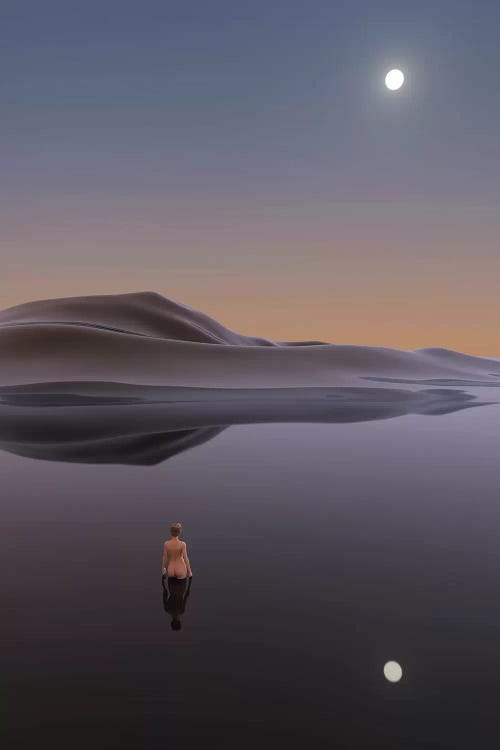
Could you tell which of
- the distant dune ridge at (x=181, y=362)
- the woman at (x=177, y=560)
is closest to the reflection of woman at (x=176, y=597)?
the woman at (x=177, y=560)

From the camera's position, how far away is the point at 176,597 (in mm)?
8719

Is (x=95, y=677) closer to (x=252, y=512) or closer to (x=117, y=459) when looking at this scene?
(x=252, y=512)

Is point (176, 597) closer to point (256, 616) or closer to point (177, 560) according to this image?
point (177, 560)

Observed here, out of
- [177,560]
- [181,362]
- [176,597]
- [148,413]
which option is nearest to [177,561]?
[177,560]

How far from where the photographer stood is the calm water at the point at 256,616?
5551 mm

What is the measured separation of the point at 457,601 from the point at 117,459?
17.4 meters

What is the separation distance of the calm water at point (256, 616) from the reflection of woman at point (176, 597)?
0.12 metres

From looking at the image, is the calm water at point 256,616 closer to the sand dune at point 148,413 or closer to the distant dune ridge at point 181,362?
the sand dune at point 148,413

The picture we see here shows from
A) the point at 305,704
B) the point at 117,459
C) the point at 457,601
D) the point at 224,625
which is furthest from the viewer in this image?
the point at 117,459

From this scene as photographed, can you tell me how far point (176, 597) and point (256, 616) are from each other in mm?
1483

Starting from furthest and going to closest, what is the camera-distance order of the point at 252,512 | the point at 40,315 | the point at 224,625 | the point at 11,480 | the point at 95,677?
the point at 40,315
the point at 11,480
the point at 252,512
the point at 224,625
the point at 95,677

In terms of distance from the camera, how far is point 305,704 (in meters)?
5.83

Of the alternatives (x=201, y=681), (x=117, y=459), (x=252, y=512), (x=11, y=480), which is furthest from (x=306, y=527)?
(x=117, y=459)

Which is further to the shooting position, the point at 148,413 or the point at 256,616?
the point at 148,413
